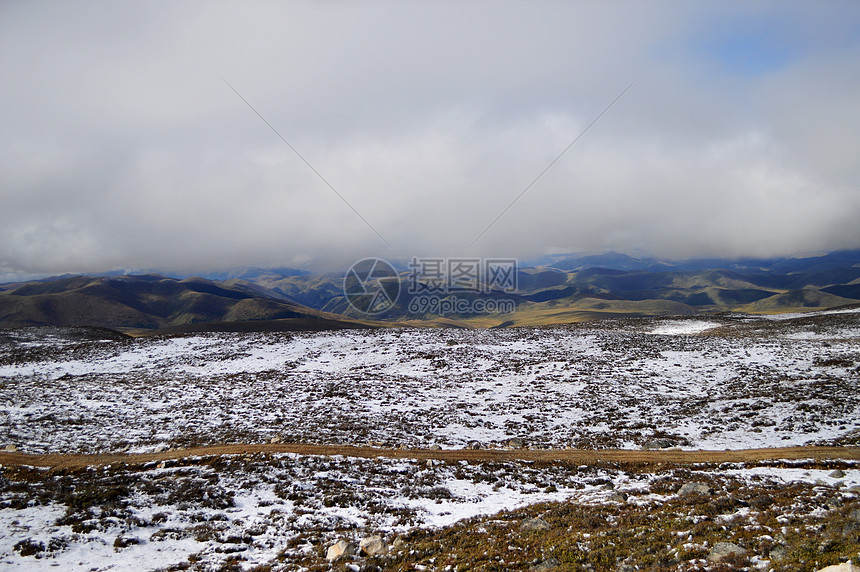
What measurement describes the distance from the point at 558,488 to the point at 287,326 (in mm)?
107023

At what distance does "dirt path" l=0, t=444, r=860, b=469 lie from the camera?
61.3ft

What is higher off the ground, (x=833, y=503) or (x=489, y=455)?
(x=833, y=503)

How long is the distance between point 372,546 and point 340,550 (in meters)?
0.97

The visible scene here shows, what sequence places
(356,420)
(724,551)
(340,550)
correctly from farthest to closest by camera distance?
(356,420) → (340,550) → (724,551)

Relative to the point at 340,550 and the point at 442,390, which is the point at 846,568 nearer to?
the point at 340,550

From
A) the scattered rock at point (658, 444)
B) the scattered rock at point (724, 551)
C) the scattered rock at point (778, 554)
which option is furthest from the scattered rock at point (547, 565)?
the scattered rock at point (658, 444)

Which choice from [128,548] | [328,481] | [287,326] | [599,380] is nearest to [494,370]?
[599,380]

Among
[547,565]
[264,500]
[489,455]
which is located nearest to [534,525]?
[547,565]

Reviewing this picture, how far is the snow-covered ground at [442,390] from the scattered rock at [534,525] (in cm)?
1017

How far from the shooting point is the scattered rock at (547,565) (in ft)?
32.0

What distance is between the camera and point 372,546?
11773mm

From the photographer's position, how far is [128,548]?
38.5 ft

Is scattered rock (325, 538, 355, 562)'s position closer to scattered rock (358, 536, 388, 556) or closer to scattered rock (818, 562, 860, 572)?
scattered rock (358, 536, 388, 556)

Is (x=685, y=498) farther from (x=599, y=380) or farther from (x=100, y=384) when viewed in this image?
(x=100, y=384)
